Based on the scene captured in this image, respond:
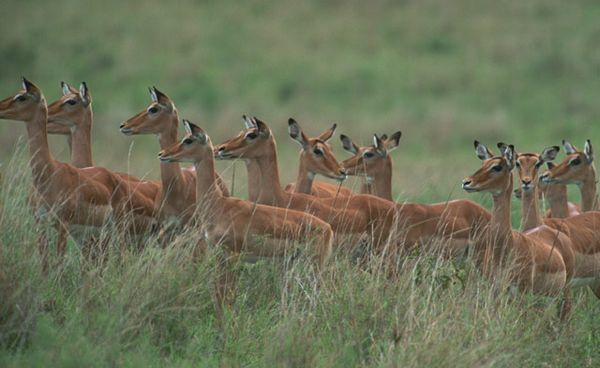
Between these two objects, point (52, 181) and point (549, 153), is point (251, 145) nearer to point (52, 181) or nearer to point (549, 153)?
point (52, 181)

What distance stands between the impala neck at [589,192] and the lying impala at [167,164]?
336cm

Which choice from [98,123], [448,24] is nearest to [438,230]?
[98,123]

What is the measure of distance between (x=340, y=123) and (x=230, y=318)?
1754 cm

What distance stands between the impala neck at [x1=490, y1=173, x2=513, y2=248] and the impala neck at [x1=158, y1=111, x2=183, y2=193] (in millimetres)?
2437

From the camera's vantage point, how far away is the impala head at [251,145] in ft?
33.1

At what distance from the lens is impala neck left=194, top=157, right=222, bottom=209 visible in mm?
9180

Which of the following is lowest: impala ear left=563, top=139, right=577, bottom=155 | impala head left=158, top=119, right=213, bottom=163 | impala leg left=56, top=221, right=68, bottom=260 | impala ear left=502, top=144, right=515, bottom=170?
impala leg left=56, top=221, right=68, bottom=260

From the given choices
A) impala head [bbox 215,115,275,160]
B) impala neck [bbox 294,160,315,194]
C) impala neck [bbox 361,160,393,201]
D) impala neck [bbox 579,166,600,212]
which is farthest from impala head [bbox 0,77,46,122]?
impala neck [bbox 579,166,600,212]

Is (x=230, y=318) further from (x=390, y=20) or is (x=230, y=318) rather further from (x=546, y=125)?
(x=390, y=20)

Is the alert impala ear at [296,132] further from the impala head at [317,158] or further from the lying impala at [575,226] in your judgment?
the lying impala at [575,226]

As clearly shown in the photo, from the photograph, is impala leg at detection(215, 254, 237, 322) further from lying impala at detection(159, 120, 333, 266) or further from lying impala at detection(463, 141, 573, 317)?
lying impala at detection(463, 141, 573, 317)

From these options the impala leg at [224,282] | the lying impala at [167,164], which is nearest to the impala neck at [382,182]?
the lying impala at [167,164]

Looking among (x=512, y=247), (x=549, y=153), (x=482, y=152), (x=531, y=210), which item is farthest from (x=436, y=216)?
(x=549, y=153)

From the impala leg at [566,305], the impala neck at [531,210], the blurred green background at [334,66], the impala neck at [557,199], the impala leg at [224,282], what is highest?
the blurred green background at [334,66]
